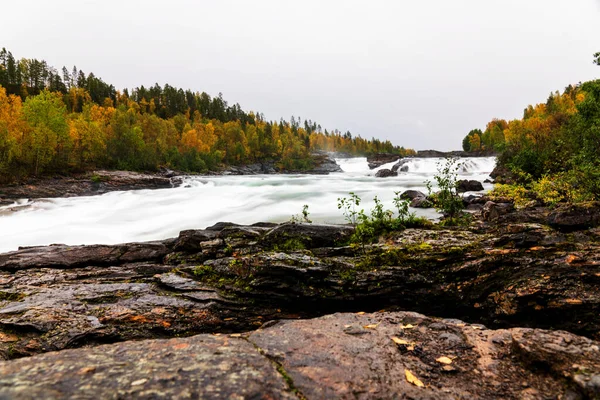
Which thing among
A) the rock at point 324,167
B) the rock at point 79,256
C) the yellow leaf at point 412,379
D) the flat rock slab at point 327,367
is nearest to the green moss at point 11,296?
the rock at point 79,256

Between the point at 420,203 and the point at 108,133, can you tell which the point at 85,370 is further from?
the point at 108,133

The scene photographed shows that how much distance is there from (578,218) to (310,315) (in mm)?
8415

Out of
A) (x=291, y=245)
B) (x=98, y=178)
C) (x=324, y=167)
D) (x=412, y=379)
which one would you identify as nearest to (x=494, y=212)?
(x=291, y=245)

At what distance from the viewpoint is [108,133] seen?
4584cm

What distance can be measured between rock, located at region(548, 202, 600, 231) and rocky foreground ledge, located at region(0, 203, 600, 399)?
1.7 inches

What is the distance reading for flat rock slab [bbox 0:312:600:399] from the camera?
8.07 feet

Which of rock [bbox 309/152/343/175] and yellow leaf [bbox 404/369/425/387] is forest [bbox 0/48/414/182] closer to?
rock [bbox 309/152/343/175]

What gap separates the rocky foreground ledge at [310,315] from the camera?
276cm

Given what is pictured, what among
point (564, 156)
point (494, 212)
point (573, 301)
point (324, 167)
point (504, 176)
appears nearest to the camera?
point (573, 301)

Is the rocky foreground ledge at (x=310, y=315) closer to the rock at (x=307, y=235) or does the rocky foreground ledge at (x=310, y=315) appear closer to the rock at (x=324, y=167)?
the rock at (x=307, y=235)

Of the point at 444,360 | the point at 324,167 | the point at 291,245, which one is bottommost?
the point at 444,360

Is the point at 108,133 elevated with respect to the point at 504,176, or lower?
elevated

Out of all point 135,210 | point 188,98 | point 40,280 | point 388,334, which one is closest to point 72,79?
point 188,98

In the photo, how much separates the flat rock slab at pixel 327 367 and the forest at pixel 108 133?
33.9m
